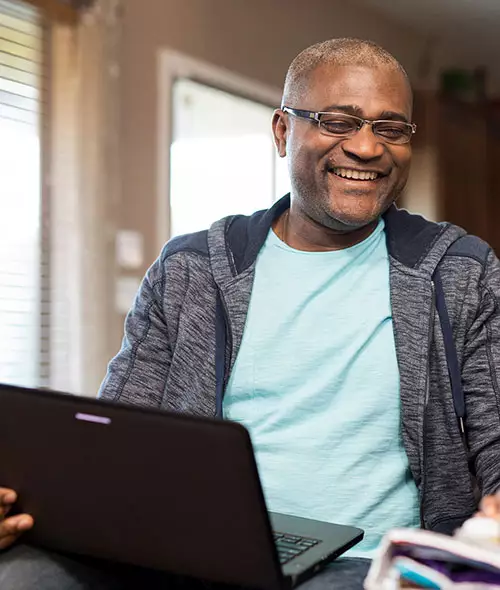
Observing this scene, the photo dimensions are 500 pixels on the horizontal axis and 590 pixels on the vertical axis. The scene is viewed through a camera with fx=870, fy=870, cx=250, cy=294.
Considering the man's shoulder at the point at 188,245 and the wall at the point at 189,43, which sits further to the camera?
the wall at the point at 189,43

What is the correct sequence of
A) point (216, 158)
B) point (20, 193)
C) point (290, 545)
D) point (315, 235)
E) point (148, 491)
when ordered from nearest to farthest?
point (148, 491) → point (290, 545) → point (315, 235) → point (20, 193) → point (216, 158)

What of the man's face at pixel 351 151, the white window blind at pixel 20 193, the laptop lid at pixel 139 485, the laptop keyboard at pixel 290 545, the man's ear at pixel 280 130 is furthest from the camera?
→ the white window blind at pixel 20 193

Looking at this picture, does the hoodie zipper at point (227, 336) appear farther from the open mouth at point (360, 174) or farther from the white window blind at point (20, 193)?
the white window blind at point (20, 193)

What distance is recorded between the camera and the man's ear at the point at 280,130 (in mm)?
1507

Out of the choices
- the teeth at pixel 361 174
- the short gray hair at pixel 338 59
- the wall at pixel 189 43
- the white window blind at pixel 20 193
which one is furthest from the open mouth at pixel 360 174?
the wall at pixel 189 43

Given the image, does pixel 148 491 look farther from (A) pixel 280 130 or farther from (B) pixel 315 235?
(A) pixel 280 130

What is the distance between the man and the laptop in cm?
24

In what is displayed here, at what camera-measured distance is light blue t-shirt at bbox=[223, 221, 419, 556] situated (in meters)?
1.27

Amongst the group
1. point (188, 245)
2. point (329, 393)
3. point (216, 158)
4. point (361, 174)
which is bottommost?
point (329, 393)

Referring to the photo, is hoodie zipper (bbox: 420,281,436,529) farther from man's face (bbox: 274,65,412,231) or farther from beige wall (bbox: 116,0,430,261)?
beige wall (bbox: 116,0,430,261)

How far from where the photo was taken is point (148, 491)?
91 centimetres

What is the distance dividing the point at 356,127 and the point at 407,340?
35cm

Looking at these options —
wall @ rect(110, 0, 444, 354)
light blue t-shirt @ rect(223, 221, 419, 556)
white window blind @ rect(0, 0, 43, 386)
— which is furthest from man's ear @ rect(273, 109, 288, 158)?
wall @ rect(110, 0, 444, 354)

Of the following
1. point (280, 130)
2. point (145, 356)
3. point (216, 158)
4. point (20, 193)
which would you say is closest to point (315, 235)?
point (280, 130)
